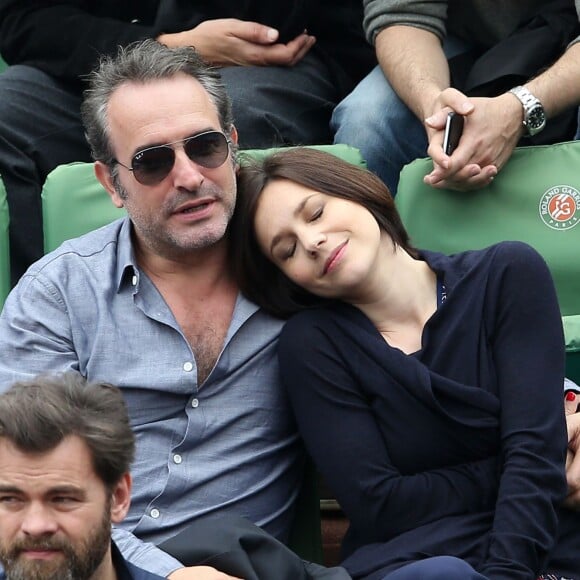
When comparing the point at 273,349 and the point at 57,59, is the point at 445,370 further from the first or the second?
the point at 57,59

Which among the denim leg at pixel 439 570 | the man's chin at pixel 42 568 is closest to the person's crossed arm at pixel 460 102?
the denim leg at pixel 439 570

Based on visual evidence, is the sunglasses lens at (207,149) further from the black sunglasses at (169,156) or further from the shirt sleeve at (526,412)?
the shirt sleeve at (526,412)

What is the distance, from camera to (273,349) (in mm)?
2797

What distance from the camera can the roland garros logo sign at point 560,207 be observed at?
10.3 feet

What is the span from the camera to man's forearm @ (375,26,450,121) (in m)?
3.30

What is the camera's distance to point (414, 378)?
2.57 meters

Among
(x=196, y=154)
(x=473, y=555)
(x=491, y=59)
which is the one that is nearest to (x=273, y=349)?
(x=196, y=154)

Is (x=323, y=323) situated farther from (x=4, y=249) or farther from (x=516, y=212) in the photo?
(x=4, y=249)

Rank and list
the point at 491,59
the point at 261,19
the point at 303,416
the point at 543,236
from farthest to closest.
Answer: the point at 261,19 < the point at 491,59 < the point at 543,236 < the point at 303,416

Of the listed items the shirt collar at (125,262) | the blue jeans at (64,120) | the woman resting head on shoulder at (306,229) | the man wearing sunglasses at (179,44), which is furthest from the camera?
the man wearing sunglasses at (179,44)

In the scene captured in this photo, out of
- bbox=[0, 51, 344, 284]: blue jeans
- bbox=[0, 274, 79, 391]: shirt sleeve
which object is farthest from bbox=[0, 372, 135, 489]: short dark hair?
bbox=[0, 51, 344, 284]: blue jeans

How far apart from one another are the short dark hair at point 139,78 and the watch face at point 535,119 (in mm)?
721

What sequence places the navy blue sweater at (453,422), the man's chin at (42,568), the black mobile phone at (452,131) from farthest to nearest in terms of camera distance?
1. the black mobile phone at (452,131)
2. the navy blue sweater at (453,422)
3. the man's chin at (42,568)

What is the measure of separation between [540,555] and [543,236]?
90cm
